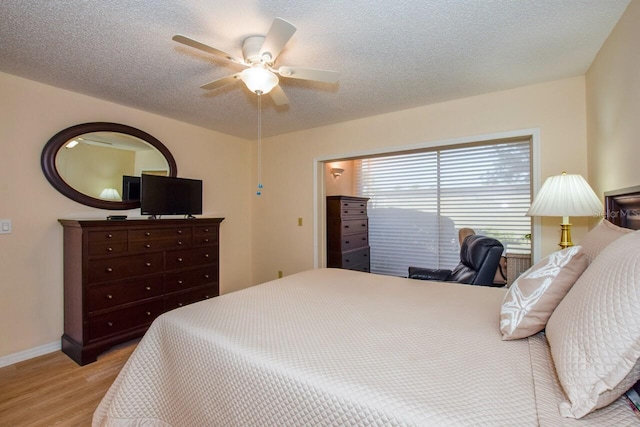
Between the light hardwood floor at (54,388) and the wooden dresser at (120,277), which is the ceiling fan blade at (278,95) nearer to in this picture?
the wooden dresser at (120,277)

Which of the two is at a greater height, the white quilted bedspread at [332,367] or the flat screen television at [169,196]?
the flat screen television at [169,196]

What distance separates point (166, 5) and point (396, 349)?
6.64 ft

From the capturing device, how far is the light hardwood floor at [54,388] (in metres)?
1.72

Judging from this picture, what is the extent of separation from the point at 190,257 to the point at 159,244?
0.37 meters

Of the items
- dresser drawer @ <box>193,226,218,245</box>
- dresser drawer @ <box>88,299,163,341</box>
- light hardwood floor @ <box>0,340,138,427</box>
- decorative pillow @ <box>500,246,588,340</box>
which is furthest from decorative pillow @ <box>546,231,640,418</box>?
dresser drawer @ <box>193,226,218,245</box>

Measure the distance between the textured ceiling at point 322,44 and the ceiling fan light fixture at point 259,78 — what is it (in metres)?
0.21

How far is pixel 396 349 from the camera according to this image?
1103 mm

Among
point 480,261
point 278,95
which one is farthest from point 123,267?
point 480,261

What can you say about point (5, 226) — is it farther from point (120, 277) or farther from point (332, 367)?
point (332, 367)

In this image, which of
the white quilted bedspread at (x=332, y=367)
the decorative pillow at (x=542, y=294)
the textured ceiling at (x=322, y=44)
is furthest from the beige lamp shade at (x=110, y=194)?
the decorative pillow at (x=542, y=294)

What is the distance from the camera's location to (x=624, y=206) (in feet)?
5.33

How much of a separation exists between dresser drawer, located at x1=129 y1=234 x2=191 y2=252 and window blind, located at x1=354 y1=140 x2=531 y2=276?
9.91 feet

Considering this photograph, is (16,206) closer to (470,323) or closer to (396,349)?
(396,349)

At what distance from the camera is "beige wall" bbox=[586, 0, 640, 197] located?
4.97 ft
